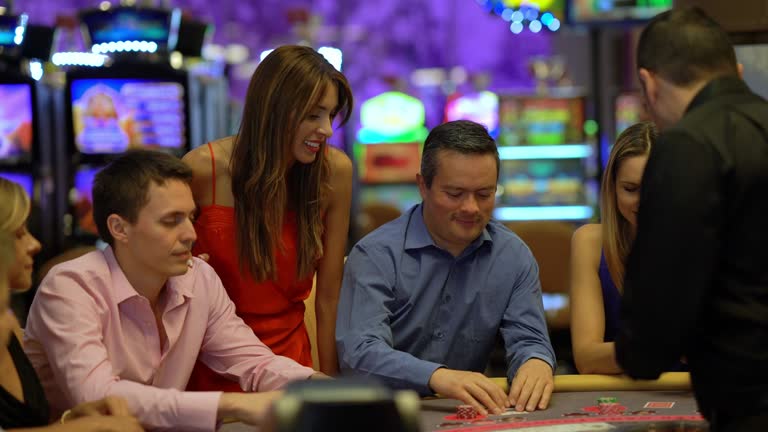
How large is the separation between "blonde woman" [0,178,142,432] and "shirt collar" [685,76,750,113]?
113 cm

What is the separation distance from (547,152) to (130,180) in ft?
24.3

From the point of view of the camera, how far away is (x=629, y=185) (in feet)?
9.01

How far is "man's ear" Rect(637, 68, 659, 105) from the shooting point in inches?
69.8

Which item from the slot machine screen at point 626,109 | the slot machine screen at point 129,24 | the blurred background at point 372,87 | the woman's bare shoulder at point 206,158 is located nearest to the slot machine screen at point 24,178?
the blurred background at point 372,87

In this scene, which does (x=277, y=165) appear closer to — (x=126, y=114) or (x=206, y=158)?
(x=206, y=158)

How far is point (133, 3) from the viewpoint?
299 inches

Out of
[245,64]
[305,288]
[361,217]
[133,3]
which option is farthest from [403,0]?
[305,288]

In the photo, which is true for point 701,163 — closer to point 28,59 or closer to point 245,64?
point 28,59

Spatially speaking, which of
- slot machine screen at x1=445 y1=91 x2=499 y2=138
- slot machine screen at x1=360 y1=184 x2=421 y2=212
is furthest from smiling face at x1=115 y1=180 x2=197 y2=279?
slot machine screen at x1=360 y1=184 x2=421 y2=212

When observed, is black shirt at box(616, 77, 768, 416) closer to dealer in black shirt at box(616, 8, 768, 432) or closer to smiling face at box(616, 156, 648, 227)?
dealer in black shirt at box(616, 8, 768, 432)

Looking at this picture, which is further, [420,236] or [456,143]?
[420,236]

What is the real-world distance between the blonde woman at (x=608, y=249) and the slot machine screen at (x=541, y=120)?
6.57m

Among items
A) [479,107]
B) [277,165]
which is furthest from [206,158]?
[479,107]

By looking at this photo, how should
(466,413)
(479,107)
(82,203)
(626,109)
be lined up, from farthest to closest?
(479,107)
(626,109)
(82,203)
(466,413)
